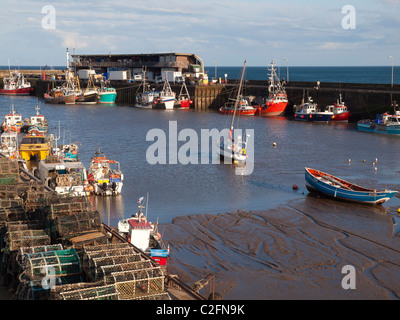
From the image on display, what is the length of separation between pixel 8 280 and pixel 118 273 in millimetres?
3765

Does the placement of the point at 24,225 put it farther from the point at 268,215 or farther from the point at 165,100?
the point at 165,100

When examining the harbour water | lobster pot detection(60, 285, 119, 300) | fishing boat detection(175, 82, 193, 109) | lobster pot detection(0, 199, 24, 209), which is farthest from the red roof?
fishing boat detection(175, 82, 193, 109)

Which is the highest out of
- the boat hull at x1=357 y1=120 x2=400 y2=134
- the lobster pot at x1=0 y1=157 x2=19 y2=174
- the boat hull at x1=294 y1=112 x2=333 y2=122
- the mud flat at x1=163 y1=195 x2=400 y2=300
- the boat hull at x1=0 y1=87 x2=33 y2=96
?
the boat hull at x1=0 y1=87 x2=33 y2=96

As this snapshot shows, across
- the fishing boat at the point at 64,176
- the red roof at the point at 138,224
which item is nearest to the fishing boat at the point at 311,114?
the fishing boat at the point at 64,176

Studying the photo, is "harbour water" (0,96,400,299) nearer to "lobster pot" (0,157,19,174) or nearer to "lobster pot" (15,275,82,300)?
"lobster pot" (0,157,19,174)

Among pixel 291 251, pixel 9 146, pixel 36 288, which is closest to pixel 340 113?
pixel 9 146

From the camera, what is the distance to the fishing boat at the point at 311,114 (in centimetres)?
5825

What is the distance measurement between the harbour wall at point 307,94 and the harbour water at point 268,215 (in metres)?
16.1

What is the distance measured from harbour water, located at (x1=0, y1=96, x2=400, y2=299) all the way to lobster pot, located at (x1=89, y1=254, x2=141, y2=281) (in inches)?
148

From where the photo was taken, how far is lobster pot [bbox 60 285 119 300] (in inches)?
366
